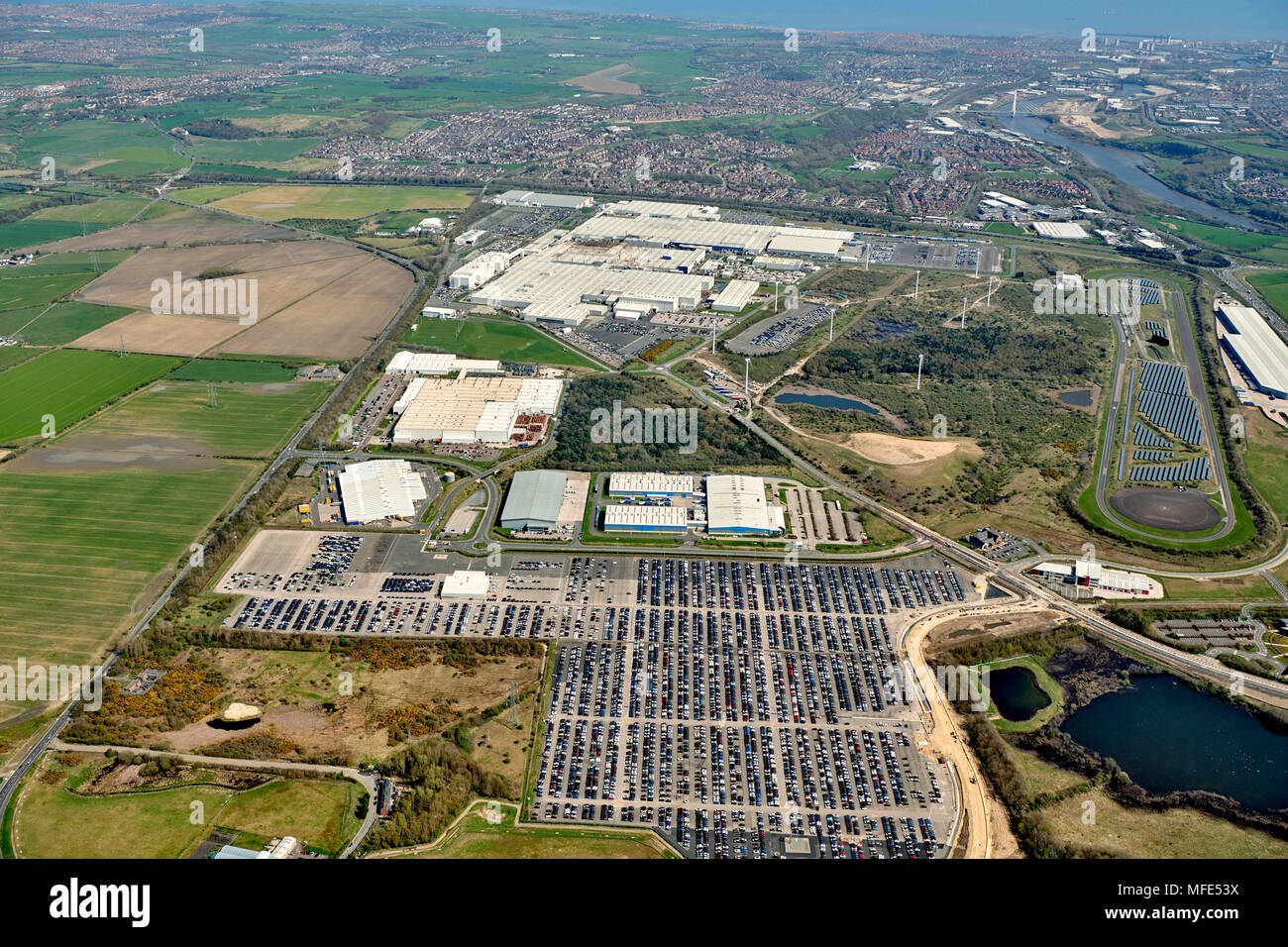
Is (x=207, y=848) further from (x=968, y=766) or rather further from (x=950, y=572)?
(x=950, y=572)

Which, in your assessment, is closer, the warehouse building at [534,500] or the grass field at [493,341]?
the warehouse building at [534,500]

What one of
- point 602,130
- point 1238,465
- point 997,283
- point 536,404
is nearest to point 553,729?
point 536,404

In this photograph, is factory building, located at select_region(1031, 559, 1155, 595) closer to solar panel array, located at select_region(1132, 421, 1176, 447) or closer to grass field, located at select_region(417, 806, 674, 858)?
solar panel array, located at select_region(1132, 421, 1176, 447)

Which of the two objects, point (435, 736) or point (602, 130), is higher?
point (602, 130)

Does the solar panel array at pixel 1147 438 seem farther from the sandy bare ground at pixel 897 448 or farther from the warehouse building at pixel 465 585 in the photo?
the warehouse building at pixel 465 585

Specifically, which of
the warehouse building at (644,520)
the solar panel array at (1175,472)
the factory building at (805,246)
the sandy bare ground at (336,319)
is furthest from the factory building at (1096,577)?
the factory building at (805,246)

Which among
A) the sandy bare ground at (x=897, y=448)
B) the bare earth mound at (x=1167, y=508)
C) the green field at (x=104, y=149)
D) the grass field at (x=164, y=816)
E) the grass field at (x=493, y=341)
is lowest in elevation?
the grass field at (x=164, y=816)

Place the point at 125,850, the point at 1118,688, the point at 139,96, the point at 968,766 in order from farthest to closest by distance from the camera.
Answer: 1. the point at 139,96
2. the point at 1118,688
3. the point at 968,766
4. the point at 125,850

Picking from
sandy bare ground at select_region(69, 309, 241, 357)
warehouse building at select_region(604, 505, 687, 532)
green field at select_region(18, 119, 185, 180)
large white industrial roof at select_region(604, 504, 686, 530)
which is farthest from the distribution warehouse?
green field at select_region(18, 119, 185, 180)
